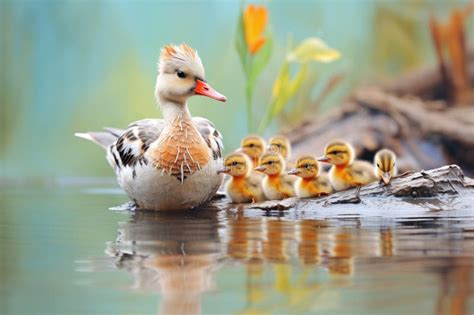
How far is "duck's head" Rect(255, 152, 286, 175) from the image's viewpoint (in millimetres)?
5117

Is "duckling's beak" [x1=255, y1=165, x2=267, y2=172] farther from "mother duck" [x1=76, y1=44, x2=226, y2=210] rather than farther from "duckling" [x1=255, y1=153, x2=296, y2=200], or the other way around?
"mother duck" [x1=76, y1=44, x2=226, y2=210]

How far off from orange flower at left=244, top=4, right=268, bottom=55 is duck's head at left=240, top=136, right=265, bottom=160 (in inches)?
102

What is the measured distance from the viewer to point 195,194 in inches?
199

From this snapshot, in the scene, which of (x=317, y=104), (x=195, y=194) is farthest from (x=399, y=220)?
(x=317, y=104)

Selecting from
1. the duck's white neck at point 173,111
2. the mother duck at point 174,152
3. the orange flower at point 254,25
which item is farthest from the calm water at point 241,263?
the orange flower at point 254,25

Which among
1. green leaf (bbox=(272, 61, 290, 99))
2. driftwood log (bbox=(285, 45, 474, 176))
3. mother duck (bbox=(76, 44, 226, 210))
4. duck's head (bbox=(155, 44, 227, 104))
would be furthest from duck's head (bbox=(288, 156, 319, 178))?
green leaf (bbox=(272, 61, 290, 99))

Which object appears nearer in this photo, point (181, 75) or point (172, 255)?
point (172, 255)

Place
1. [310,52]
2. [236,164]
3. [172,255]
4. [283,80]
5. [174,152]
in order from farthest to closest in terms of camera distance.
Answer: [283,80] < [310,52] < [236,164] < [174,152] < [172,255]

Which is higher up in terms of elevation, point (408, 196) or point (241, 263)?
point (408, 196)

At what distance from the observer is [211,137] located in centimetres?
536

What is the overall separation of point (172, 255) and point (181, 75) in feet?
6.78

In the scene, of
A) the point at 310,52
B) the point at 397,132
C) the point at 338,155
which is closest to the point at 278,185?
the point at 338,155

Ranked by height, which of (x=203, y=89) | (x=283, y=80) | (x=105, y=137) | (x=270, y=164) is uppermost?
(x=283, y=80)

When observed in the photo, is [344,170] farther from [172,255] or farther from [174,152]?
[172,255]
